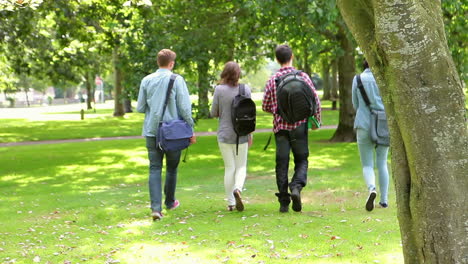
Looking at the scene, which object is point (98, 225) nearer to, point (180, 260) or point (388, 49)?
point (180, 260)

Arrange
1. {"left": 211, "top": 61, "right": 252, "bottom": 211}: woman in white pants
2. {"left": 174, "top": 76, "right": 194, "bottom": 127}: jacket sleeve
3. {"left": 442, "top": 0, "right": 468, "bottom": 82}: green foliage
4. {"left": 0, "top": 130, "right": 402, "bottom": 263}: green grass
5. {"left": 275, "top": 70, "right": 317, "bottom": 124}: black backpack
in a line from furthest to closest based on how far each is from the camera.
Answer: {"left": 442, "top": 0, "right": 468, "bottom": 82}: green foliage
{"left": 211, "top": 61, "right": 252, "bottom": 211}: woman in white pants
{"left": 174, "top": 76, "right": 194, "bottom": 127}: jacket sleeve
{"left": 275, "top": 70, "right": 317, "bottom": 124}: black backpack
{"left": 0, "top": 130, "right": 402, "bottom": 263}: green grass

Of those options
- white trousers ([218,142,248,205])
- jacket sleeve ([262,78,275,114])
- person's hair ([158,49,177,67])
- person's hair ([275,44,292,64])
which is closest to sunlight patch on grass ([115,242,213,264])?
white trousers ([218,142,248,205])

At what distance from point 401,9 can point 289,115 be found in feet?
14.4

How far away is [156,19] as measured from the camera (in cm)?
1902

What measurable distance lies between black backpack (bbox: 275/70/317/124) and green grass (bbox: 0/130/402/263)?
4.08 feet

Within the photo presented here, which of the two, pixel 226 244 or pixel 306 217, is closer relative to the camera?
pixel 226 244

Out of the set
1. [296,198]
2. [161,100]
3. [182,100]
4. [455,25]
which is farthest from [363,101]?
[455,25]

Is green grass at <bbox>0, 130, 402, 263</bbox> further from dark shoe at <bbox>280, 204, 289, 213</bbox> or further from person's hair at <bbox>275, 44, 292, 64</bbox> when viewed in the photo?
person's hair at <bbox>275, 44, 292, 64</bbox>

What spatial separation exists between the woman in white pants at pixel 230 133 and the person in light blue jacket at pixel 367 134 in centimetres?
140

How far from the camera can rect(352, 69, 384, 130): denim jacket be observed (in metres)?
8.42

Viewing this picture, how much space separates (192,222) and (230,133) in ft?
4.12

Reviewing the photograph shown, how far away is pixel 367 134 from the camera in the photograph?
8.54m

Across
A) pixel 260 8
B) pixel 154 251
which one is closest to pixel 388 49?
pixel 154 251

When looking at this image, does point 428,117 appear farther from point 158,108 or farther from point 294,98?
point 158,108
